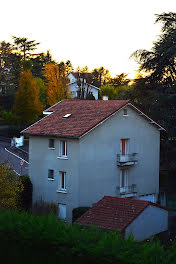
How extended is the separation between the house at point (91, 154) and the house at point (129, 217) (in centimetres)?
607

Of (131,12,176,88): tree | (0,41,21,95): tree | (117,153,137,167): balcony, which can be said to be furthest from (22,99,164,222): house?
(0,41,21,95): tree

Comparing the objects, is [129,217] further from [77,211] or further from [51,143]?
[51,143]

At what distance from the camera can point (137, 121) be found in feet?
129

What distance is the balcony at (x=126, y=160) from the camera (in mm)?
37406

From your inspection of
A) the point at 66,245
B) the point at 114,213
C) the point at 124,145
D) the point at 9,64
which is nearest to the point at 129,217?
the point at 114,213

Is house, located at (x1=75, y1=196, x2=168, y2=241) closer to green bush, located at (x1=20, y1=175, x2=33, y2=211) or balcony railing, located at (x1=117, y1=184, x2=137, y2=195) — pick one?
balcony railing, located at (x1=117, y1=184, x2=137, y2=195)

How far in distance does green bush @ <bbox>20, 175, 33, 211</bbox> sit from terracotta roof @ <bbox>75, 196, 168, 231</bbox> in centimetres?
925

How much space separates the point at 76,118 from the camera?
1487 inches

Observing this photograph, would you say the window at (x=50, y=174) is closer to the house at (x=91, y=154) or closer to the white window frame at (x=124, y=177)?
the house at (x=91, y=154)

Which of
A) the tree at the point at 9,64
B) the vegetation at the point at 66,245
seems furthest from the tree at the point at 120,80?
the vegetation at the point at 66,245

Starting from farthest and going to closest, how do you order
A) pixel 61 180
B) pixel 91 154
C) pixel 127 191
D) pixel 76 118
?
pixel 127 191 → pixel 76 118 → pixel 61 180 → pixel 91 154

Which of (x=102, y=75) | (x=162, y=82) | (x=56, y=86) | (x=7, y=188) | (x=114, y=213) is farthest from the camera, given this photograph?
(x=102, y=75)

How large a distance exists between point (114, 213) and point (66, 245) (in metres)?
20.1

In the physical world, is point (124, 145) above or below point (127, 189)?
above
